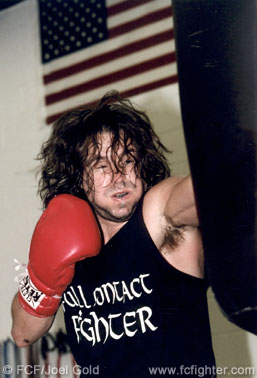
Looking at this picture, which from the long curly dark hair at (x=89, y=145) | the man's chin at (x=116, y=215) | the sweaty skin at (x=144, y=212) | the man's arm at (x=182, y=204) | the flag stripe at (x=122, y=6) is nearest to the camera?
the man's arm at (x=182, y=204)

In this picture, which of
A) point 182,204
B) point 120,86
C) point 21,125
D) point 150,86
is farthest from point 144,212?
point 21,125

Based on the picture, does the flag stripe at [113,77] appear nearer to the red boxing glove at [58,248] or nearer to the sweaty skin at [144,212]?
the sweaty skin at [144,212]

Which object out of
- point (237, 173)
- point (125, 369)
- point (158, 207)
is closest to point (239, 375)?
point (125, 369)

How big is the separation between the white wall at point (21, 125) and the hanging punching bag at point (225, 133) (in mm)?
1863

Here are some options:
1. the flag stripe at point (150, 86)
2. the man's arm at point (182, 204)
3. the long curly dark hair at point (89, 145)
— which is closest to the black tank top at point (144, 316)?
the man's arm at point (182, 204)

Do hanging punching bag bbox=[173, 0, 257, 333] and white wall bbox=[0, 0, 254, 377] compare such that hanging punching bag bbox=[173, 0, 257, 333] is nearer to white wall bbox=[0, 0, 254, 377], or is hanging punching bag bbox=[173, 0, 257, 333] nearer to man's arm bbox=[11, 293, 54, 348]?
man's arm bbox=[11, 293, 54, 348]

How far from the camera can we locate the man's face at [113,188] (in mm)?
1459

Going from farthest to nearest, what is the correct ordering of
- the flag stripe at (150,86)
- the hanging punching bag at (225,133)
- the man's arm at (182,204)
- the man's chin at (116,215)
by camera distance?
the flag stripe at (150,86) < the man's chin at (116,215) < the man's arm at (182,204) < the hanging punching bag at (225,133)

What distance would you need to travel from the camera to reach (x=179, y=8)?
952 mm

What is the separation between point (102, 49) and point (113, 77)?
181 millimetres

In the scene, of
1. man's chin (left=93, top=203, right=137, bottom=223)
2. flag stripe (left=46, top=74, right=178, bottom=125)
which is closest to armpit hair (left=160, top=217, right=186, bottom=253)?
man's chin (left=93, top=203, right=137, bottom=223)

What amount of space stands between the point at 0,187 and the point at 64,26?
954mm

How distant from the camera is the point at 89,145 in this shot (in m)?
1.61

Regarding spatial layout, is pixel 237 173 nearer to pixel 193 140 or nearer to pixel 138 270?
A: pixel 193 140
